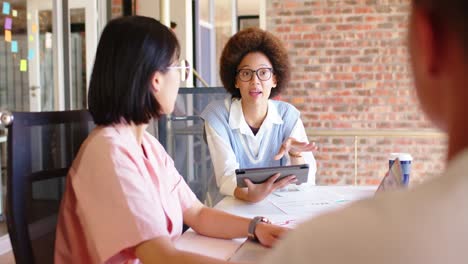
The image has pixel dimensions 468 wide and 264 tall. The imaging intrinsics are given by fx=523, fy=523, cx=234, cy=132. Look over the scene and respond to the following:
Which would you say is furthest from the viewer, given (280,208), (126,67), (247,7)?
(247,7)

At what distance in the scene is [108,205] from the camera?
38.8 inches

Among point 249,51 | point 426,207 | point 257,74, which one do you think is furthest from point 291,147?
point 426,207

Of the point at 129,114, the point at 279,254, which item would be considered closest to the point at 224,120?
the point at 129,114

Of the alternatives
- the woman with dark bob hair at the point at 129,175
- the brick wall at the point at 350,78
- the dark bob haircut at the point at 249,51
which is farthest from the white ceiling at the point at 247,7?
the woman with dark bob hair at the point at 129,175

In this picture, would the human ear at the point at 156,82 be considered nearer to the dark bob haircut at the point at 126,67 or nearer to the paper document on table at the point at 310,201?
the dark bob haircut at the point at 126,67

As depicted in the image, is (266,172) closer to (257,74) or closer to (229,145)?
(229,145)

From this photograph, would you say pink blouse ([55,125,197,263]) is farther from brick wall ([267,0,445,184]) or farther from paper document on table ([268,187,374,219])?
brick wall ([267,0,445,184])

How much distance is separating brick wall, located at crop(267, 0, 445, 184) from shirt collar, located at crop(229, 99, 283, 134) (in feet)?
10.3

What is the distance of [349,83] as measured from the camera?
5.35 metres

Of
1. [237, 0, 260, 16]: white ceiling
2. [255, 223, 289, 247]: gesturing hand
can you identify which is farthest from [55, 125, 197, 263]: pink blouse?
[237, 0, 260, 16]: white ceiling

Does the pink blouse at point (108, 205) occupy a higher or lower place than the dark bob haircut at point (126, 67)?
lower

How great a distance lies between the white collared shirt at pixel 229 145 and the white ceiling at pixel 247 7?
21.0 ft

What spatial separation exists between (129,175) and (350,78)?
181 inches

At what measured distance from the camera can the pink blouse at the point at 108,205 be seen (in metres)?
0.98
